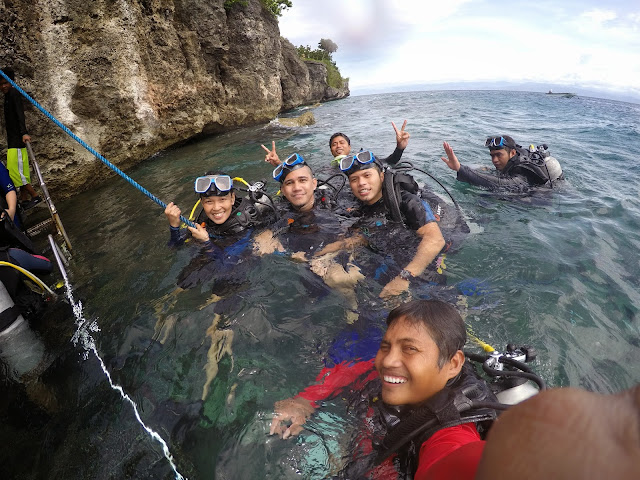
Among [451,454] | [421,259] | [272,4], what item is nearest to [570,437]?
[451,454]

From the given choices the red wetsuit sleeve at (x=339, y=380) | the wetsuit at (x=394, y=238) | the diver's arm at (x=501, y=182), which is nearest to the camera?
the red wetsuit sleeve at (x=339, y=380)

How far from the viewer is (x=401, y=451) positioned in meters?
2.00

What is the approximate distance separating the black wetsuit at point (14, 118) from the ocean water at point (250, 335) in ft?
6.98

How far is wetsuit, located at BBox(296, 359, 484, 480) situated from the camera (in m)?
1.27

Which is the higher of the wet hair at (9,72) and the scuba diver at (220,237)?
the wet hair at (9,72)

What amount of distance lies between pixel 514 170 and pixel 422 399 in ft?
20.9

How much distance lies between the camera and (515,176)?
260 inches

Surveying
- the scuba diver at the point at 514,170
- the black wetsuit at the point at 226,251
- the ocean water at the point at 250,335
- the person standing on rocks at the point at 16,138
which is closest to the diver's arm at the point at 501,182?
the scuba diver at the point at 514,170

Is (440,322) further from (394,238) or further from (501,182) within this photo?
(501,182)

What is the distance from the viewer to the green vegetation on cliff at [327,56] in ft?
159

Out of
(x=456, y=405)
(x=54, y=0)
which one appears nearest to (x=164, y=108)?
(x=54, y=0)

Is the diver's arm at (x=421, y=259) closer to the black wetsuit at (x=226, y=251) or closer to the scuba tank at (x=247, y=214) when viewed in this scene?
the black wetsuit at (x=226, y=251)

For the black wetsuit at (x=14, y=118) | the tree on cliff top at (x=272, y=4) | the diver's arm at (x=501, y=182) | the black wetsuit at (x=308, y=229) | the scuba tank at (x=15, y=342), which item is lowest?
the scuba tank at (x=15, y=342)

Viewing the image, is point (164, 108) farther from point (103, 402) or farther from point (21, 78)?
point (103, 402)
